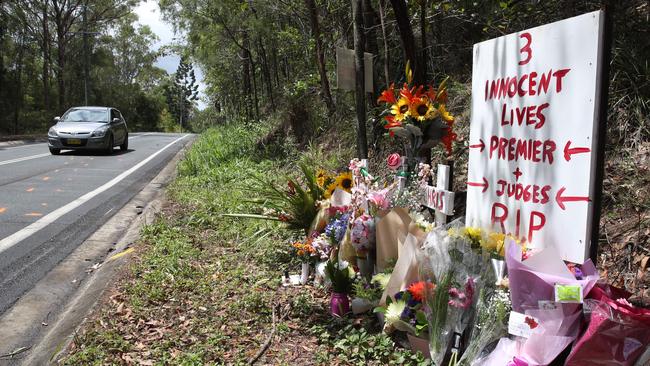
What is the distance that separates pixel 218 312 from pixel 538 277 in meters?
2.06

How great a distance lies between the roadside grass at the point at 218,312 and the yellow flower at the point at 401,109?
54.1 inches

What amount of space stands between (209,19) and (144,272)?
509 inches

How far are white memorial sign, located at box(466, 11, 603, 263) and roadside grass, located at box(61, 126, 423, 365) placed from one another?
0.92 metres

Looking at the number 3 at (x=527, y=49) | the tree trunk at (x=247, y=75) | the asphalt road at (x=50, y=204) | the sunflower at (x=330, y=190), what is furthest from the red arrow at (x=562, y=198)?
the tree trunk at (x=247, y=75)

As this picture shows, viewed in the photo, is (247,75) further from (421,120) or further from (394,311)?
(394,311)

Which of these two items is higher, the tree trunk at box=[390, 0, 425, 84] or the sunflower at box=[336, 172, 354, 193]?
the tree trunk at box=[390, 0, 425, 84]

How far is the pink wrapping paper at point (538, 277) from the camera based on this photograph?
6.99 feet

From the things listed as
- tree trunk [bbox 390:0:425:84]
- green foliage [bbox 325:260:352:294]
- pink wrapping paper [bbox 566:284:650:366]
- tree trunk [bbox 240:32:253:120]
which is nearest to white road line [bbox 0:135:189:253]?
green foliage [bbox 325:260:352:294]

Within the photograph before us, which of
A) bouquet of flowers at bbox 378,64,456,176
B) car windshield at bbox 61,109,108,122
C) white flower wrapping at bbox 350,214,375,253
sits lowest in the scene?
white flower wrapping at bbox 350,214,375,253

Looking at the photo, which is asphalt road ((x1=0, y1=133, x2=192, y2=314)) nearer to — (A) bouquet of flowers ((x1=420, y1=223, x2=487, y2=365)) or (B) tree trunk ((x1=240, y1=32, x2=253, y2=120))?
(A) bouquet of flowers ((x1=420, y1=223, x2=487, y2=365))

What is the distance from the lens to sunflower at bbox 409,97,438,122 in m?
3.55

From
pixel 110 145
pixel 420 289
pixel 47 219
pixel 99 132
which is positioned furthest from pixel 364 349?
pixel 110 145

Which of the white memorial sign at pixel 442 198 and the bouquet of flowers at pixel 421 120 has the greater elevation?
the bouquet of flowers at pixel 421 120

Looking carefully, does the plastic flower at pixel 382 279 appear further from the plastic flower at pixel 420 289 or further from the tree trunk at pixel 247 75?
the tree trunk at pixel 247 75
